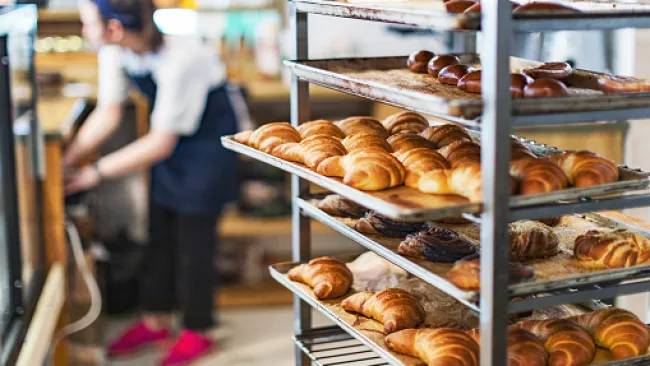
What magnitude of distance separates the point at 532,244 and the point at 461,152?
0.22 metres

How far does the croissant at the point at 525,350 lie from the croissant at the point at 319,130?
2.04ft

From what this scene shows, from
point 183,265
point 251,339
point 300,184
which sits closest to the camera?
point 300,184

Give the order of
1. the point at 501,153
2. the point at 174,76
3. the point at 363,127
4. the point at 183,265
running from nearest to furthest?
1. the point at 501,153
2. the point at 363,127
3. the point at 174,76
4. the point at 183,265

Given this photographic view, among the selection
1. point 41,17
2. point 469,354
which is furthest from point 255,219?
point 469,354

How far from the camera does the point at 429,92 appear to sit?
5.59 feet

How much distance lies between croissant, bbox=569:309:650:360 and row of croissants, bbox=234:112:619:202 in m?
0.28

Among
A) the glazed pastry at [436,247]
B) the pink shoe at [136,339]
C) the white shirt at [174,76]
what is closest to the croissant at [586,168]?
the glazed pastry at [436,247]

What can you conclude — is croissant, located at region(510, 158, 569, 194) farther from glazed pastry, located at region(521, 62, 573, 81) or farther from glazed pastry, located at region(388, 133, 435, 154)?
glazed pastry, located at region(388, 133, 435, 154)

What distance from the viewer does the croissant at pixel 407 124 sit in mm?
2090

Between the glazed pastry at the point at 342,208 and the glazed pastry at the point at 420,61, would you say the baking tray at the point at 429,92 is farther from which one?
the glazed pastry at the point at 342,208

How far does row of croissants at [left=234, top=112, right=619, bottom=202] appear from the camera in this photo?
154 centimetres

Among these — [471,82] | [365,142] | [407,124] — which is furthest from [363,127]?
[471,82]

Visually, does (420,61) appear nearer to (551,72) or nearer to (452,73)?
(452,73)

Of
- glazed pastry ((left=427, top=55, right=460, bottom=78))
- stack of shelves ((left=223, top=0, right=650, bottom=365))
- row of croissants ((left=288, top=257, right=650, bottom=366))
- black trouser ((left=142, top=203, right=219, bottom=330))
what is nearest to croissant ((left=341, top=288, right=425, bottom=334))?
row of croissants ((left=288, top=257, right=650, bottom=366))
